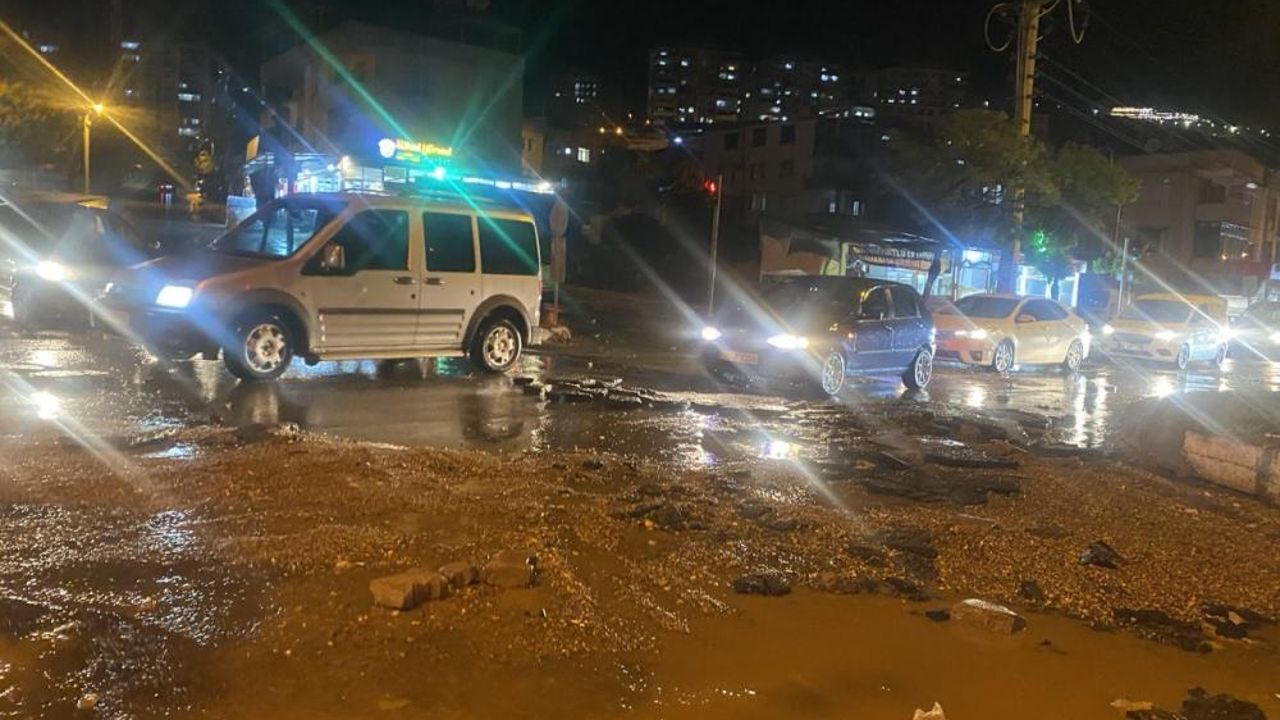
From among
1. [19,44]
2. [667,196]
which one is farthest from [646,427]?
[667,196]

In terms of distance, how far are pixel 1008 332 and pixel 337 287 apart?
13.0 metres

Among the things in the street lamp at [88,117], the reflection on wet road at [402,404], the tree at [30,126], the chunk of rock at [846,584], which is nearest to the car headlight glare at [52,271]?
the reflection on wet road at [402,404]

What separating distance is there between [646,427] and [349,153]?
32.4m

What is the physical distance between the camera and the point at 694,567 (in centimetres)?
576

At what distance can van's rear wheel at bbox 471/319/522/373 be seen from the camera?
13336 mm

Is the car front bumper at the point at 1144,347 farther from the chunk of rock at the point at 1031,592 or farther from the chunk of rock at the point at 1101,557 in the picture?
the chunk of rock at the point at 1031,592

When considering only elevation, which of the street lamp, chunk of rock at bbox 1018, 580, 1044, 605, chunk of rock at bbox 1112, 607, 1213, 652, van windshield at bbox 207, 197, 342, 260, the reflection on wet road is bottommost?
chunk of rock at bbox 1112, 607, 1213, 652

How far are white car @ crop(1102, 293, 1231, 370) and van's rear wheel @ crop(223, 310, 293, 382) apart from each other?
20243 millimetres

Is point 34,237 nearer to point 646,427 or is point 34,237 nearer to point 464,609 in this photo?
point 646,427

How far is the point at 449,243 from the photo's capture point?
1275 cm

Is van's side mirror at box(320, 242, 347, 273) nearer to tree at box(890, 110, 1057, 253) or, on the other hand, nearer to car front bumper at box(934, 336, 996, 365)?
car front bumper at box(934, 336, 996, 365)

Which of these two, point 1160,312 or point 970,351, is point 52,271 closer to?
point 970,351

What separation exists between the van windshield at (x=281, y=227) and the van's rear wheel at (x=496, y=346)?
101 inches

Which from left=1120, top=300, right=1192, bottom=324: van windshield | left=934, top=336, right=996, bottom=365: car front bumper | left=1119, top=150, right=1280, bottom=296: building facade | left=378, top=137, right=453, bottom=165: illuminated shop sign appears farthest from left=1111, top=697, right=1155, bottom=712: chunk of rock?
left=1119, top=150, right=1280, bottom=296: building facade
